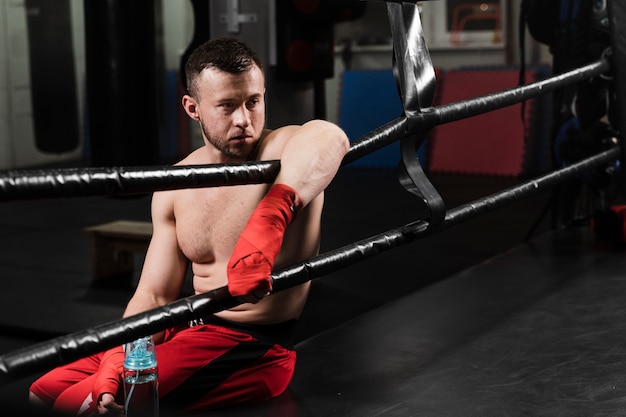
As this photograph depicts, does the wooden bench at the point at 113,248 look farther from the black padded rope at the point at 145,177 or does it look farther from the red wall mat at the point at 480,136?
the red wall mat at the point at 480,136

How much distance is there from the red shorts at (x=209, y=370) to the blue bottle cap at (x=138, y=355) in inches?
5.8

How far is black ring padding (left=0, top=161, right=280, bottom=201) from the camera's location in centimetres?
120

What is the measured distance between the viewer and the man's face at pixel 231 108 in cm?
166

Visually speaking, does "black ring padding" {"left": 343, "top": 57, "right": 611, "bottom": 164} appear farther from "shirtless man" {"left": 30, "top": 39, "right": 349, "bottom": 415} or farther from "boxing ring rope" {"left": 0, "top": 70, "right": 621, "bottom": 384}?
"shirtless man" {"left": 30, "top": 39, "right": 349, "bottom": 415}

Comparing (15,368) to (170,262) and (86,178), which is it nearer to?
(86,178)

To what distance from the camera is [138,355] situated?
60.6 inches

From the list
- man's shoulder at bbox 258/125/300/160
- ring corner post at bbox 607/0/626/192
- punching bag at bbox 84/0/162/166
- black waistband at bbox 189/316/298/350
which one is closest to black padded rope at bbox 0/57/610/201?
man's shoulder at bbox 258/125/300/160

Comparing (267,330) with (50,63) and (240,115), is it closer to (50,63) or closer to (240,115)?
(240,115)

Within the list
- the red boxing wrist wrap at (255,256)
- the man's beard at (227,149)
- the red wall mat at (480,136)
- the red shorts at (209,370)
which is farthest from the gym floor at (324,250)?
the red boxing wrist wrap at (255,256)

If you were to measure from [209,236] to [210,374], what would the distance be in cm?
27

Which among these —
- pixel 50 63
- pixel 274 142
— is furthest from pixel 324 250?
pixel 50 63

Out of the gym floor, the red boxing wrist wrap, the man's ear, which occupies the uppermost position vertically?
the man's ear

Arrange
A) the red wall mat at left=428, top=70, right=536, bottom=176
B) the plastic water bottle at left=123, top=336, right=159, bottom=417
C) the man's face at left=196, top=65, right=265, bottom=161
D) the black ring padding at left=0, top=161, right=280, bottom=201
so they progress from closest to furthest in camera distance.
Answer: the black ring padding at left=0, top=161, right=280, bottom=201, the plastic water bottle at left=123, top=336, right=159, bottom=417, the man's face at left=196, top=65, right=265, bottom=161, the red wall mat at left=428, top=70, right=536, bottom=176

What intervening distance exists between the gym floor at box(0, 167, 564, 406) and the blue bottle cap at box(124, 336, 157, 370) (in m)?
0.84
